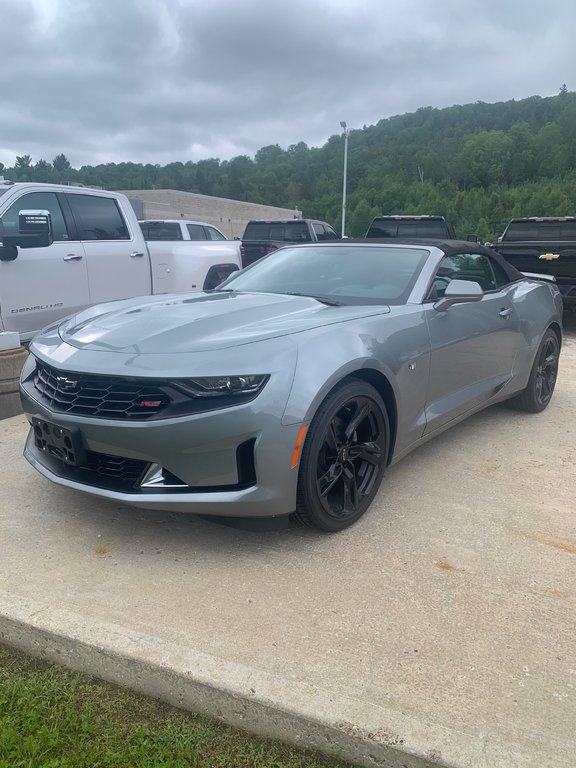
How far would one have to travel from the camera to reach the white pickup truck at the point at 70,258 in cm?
572

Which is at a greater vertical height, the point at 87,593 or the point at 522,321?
the point at 522,321

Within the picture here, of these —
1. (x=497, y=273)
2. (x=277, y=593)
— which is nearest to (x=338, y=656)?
(x=277, y=593)

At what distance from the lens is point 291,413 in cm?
268

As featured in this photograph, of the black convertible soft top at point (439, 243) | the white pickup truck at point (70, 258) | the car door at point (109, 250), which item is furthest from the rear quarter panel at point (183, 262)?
the black convertible soft top at point (439, 243)

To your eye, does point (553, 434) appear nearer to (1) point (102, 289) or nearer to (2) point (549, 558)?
(2) point (549, 558)

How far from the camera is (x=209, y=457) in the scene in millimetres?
2635

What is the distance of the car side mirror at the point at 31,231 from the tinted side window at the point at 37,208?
Answer: 214mm

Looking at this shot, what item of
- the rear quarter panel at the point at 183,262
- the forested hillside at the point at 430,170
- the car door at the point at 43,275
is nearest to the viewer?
the car door at the point at 43,275

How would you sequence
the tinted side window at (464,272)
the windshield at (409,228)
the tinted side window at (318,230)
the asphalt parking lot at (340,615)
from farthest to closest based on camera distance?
the tinted side window at (318,230) → the windshield at (409,228) → the tinted side window at (464,272) → the asphalt parking lot at (340,615)

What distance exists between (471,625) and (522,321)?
3084 millimetres

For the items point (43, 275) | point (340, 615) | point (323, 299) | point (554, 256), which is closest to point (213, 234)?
point (554, 256)

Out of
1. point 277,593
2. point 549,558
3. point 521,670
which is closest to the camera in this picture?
point 521,670

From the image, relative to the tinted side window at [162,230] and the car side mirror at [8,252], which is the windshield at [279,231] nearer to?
the tinted side window at [162,230]

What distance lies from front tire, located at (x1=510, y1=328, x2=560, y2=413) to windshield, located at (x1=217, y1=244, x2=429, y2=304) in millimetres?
1770
